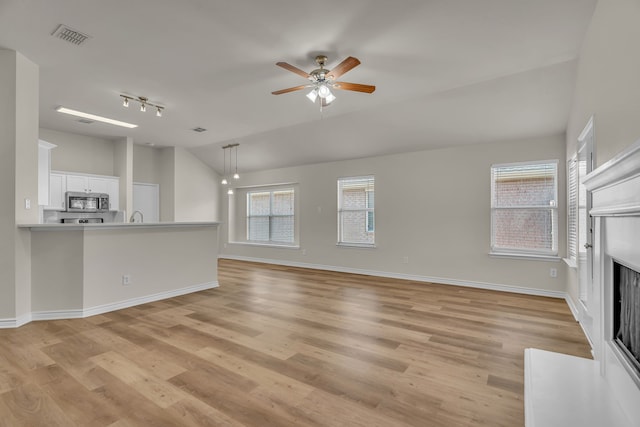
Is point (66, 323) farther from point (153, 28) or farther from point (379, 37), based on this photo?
point (379, 37)

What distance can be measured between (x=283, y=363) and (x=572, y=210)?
410cm

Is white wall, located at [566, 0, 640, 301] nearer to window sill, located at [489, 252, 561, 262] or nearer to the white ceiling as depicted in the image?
the white ceiling

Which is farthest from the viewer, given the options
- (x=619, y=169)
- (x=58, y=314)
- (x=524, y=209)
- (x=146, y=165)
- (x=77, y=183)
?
(x=146, y=165)

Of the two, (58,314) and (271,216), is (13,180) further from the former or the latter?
(271,216)

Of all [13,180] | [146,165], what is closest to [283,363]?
[13,180]

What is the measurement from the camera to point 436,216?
5602 mm

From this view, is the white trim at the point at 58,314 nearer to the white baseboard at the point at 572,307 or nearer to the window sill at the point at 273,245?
the window sill at the point at 273,245

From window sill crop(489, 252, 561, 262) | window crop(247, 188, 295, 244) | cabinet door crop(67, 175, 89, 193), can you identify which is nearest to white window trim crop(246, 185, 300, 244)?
window crop(247, 188, 295, 244)

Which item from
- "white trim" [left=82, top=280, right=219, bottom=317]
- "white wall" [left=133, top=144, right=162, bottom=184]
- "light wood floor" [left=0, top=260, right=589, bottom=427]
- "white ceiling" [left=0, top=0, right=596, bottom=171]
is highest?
"white ceiling" [left=0, top=0, right=596, bottom=171]

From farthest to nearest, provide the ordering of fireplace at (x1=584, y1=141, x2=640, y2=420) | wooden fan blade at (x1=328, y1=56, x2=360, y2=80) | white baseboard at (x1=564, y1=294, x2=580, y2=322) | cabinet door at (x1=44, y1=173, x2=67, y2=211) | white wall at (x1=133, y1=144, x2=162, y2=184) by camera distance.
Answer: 1. white wall at (x1=133, y1=144, x2=162, y2=184)
2. cabinet door at (x1=44, y1=173, x2=67, y2=211)
3. white baseboard at (x1=564, y1=294, x2=580, y2=322)
4. wooden fan blade at (x1=328, y1=56, x2=360, y2=80)
5. fireplace at (x1=584, y1=141, x2=640, y2=420)

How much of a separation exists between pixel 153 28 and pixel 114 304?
3166mm

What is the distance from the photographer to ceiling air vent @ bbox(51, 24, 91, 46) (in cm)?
290

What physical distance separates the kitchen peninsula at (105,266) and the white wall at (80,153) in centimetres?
344

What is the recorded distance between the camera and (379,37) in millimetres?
2955
